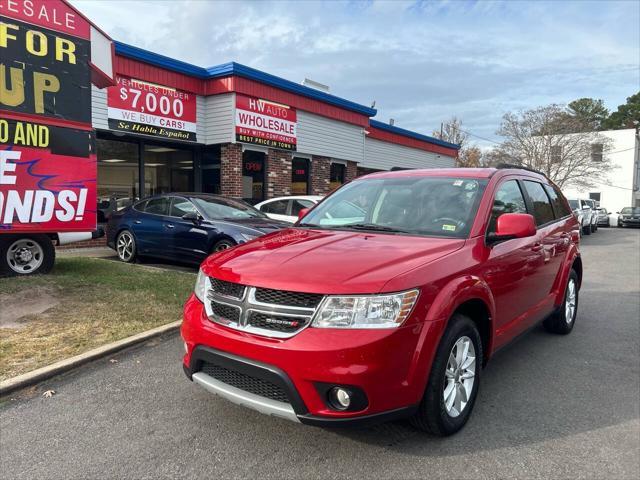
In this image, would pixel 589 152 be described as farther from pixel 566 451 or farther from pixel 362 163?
pixel 566 451

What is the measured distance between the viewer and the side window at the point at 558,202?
17.2 feet

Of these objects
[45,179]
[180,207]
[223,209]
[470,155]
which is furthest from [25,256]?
[470,155]

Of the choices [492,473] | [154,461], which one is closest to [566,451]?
[492,473]

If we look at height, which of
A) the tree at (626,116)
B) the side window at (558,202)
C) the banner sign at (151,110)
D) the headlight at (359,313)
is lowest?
the headlight at (359,313)

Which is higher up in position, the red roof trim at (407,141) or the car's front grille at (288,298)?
the red roof trim at (407,141)

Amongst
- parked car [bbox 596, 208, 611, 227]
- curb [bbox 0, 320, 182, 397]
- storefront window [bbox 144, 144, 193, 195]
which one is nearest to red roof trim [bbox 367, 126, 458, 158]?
storefront window [bbox 144, 144, 193, 195]

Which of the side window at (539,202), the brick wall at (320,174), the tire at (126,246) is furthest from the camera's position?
the brick wall at (320,174)

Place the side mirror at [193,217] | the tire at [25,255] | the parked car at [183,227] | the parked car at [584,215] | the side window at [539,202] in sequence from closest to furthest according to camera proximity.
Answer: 1. the side window at [539,202]
2. the tire at [25,255]
3. the parked car at [183,227]
4. the side mirror at [193,217]
5. the parked car at [584,215]

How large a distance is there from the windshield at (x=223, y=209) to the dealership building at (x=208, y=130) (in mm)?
3470

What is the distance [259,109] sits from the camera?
13688mm

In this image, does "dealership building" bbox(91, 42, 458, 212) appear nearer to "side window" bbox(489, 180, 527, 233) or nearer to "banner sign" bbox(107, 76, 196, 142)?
"banner sign" bbox(107, 76, 196, 142)

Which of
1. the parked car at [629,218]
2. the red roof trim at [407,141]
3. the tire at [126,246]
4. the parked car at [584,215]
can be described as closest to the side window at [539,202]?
the tire at [126,246]

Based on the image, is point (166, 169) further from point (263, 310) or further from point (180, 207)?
point (263, 310)

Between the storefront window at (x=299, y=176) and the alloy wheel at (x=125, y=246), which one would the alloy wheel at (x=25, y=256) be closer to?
the alloy wheel at (x=125, y=246)
